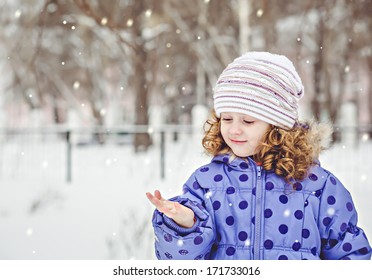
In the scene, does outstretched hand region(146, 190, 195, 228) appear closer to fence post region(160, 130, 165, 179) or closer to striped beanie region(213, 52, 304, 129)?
striped beanie region(213, 52, 304, 129)

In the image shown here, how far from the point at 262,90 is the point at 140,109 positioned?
4.67 meters

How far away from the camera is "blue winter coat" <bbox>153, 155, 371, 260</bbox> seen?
121cm

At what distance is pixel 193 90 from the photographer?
8.80m

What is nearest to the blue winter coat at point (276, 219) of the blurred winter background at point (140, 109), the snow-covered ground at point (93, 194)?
the snow-covered ground at point (93, 194)

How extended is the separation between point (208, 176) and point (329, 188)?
0.31 meters

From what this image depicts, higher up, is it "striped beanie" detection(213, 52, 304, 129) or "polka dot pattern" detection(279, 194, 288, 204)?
"striped beanie" detection(213, 52, 304, 129)

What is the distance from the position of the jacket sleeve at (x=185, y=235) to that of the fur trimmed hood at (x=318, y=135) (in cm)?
36

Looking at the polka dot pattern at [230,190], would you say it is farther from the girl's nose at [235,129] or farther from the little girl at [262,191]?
the girl's nose at [235,129]

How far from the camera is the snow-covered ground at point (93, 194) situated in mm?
2547

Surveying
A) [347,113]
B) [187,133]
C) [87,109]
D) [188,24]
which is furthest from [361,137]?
[87,109]

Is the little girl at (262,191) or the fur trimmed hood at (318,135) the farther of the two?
the fur trimmed hood at (318,135)

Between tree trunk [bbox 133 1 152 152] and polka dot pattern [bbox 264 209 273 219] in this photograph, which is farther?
tree trunk [bbox 133 1 152 152]

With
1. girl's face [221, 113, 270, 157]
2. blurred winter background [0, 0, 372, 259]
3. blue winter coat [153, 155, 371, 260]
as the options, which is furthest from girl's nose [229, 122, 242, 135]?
blurred winter background [0, 0, 372, 259]

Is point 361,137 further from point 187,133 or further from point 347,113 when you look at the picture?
point 187,133
